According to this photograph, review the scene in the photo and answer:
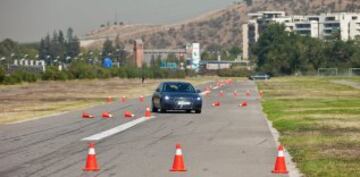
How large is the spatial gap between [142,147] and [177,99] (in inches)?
757

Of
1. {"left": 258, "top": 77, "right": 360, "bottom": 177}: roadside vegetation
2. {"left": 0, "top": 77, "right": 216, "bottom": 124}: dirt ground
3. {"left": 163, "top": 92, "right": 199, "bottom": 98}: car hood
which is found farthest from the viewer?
{"left": 0, "top": 77, "right": 216, "bottom": 124}: dirt ground

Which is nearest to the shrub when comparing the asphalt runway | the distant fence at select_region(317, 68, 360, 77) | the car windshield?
the car windshield

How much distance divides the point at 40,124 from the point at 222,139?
1096cm

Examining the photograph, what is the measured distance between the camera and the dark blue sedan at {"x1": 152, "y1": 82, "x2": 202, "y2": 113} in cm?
4228

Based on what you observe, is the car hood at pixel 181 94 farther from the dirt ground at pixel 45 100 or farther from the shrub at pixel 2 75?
the shrub at pixel 2 75

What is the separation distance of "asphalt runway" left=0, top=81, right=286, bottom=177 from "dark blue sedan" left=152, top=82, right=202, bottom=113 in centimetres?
414

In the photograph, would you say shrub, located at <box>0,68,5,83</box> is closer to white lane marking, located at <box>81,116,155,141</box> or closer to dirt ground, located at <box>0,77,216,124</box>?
dirt ground, located at <box>0,77,216,124</box>

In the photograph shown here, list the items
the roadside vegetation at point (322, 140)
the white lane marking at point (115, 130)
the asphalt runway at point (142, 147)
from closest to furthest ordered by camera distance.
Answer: the asphalt runway at point (142, 147)
the roadside vegetation at point (322, 140)
the white lane marking at point (115, 130)

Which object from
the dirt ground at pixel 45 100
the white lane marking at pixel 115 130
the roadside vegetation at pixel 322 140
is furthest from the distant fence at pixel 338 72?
the white lane marking at pixel 115 130

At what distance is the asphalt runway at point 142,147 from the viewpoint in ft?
A: 57.9

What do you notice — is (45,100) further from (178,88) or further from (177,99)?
(177,99)

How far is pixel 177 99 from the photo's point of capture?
4247 centimetres

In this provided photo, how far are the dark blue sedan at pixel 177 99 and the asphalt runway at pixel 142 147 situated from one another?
4.14 metres

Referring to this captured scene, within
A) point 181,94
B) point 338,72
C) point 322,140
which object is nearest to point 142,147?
point 322,140
